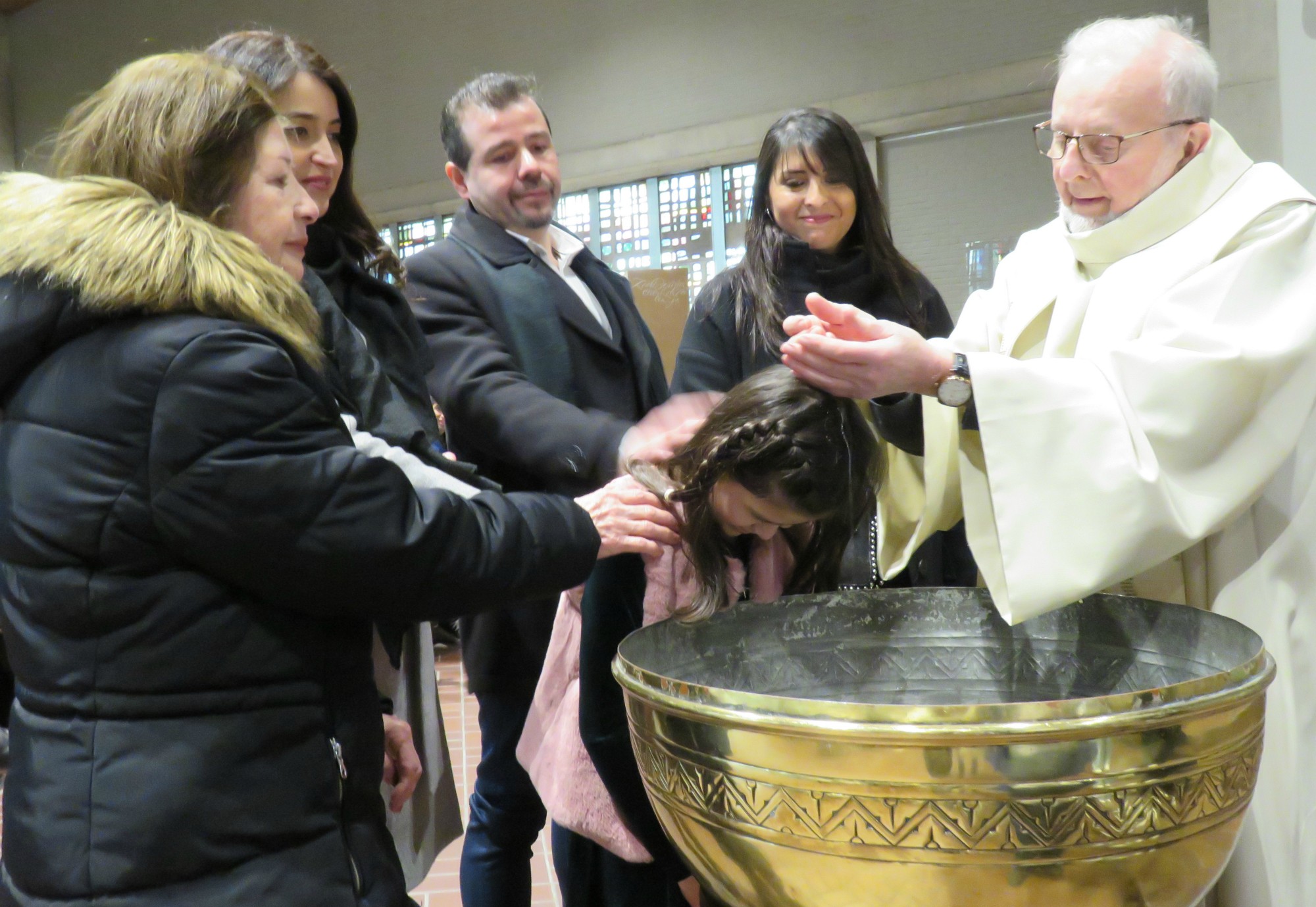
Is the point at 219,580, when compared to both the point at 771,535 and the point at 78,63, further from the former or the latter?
the point at 78,63

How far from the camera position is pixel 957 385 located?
1.41 metres

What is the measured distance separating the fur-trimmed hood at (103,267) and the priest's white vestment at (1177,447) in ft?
2.66

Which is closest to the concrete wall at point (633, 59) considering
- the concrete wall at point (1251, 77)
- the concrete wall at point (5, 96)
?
Result: the concrete wall at point (5, 96)

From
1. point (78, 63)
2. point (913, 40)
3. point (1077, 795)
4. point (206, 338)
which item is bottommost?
point (1077, 795)

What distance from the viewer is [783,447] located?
1.61 meters

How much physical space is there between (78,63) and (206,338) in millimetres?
12089

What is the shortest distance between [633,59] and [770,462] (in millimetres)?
7585

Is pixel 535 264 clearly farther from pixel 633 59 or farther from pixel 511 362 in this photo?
pixel 633 59

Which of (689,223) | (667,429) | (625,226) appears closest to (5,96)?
(625,226)

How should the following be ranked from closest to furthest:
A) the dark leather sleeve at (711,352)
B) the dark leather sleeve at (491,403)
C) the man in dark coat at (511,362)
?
the dark leather sleeve at (491,403) < the man in dark coat at (511,362) < the dark leather sleeve at (711,352)

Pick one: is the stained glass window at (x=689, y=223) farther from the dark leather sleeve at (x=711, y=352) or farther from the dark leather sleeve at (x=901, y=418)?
the dark leather sleeve at (x=901, y=418)

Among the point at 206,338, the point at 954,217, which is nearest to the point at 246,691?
the point at 206,338

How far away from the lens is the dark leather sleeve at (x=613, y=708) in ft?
5.07

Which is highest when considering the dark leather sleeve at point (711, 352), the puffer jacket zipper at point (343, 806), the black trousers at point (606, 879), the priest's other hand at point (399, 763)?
the dark leather sleeve at point (711, 352)
